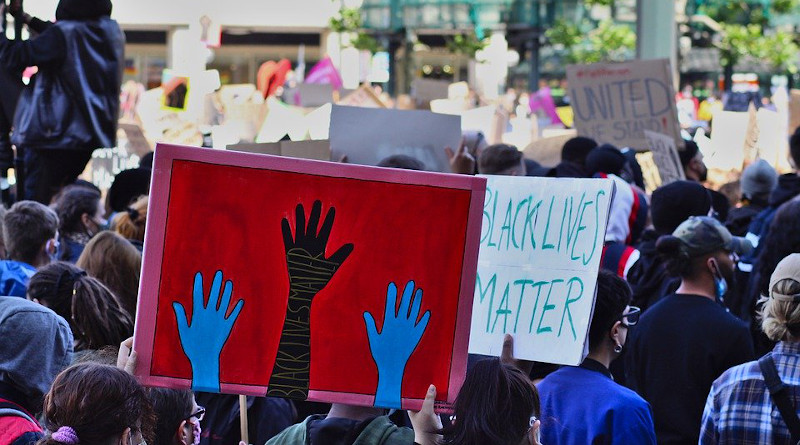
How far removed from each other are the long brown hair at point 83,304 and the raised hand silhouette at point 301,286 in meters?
1.21

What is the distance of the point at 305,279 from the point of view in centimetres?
333

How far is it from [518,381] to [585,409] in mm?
803

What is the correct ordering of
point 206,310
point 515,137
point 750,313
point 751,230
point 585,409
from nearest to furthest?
point 206,310 → point 585,409 → point 750,313 → point 751,230 → point 515,137

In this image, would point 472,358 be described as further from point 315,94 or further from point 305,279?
point 315,94

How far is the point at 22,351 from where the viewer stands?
3871 millimetres

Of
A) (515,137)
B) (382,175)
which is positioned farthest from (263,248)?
(515,137)

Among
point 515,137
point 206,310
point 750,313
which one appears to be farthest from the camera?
point 515,137

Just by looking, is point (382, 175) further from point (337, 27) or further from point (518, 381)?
point (337, 27)

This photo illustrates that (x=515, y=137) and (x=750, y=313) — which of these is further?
(x=515, y=137)

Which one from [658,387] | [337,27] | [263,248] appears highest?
[337,27]

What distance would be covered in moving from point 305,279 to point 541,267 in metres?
0.82

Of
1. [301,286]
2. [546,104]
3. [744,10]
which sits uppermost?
[744,10]

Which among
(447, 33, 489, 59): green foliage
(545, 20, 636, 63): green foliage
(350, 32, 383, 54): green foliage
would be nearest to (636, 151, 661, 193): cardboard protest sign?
(545, 20, 636, 63): green foliage

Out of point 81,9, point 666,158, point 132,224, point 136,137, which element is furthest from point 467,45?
point 132,224
